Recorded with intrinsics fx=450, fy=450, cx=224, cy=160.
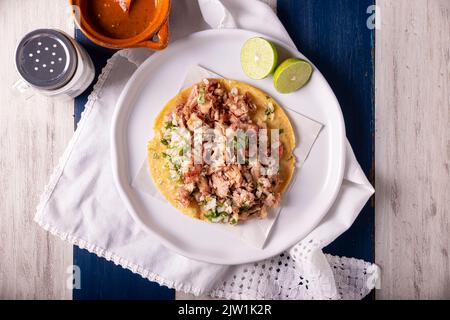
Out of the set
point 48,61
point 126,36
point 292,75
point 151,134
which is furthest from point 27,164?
point 292,75

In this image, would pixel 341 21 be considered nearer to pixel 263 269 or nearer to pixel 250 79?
pixel 250 79

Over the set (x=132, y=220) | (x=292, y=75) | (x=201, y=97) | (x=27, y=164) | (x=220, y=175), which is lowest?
(x=132, y=220)

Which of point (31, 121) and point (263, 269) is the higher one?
point (31, 121)

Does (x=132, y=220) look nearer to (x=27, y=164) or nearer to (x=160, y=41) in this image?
(x=27, y=164)

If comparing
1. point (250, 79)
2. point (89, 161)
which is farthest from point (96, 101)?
point (250, 79)

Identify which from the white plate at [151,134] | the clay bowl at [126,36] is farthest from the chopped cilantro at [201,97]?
the clay bowl at [126,36]
